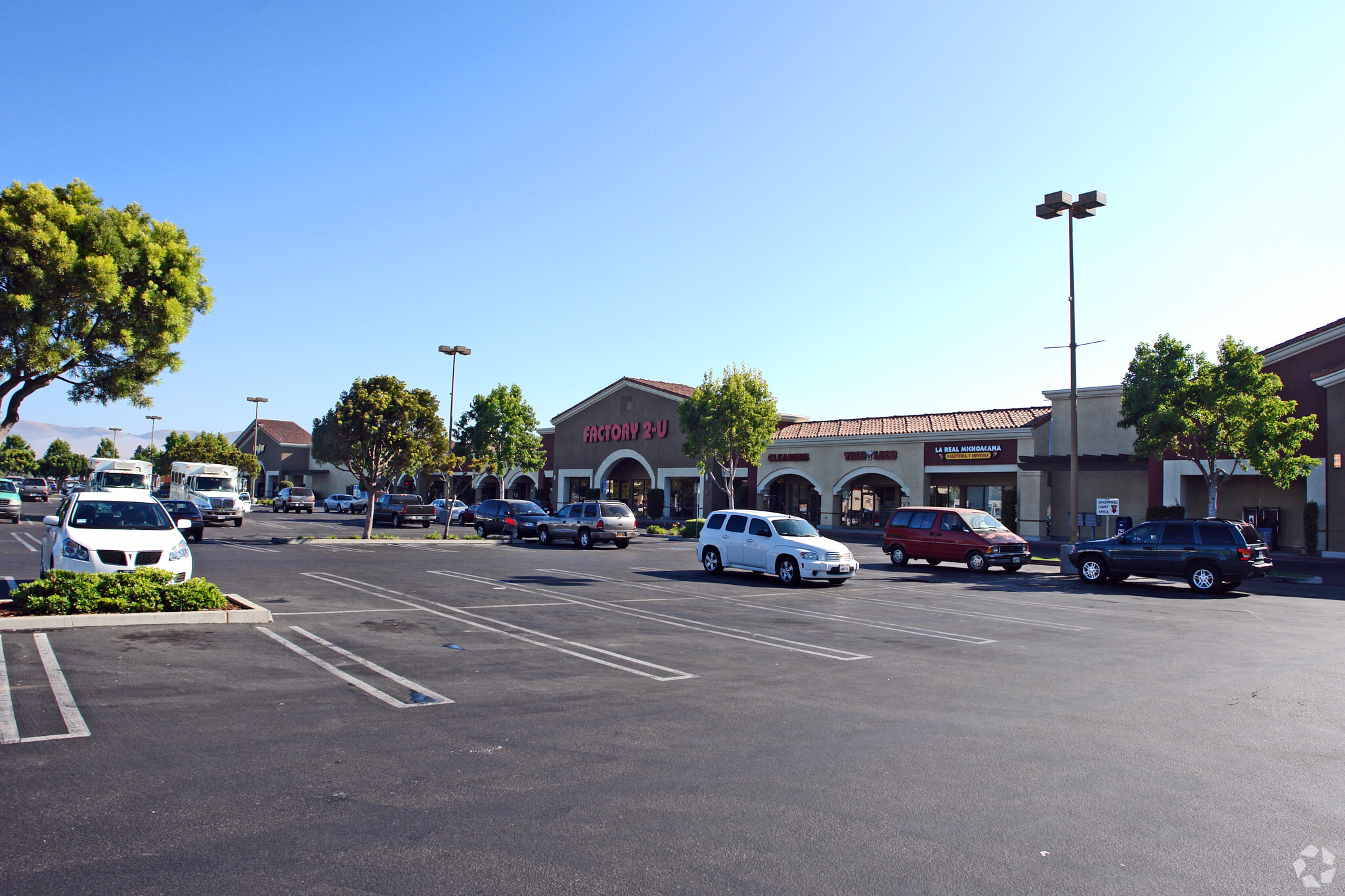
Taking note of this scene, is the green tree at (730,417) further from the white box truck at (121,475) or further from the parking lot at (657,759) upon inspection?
the parking lot at (657,759)

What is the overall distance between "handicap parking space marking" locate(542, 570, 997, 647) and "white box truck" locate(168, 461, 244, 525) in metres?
26.3

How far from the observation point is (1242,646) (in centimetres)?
1209

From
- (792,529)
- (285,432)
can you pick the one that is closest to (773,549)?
(792,529)

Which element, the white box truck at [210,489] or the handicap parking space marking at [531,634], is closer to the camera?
the handicap parking space marking at [531,634]

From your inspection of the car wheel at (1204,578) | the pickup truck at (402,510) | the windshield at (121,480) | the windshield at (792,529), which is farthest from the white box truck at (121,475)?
the car wheel at (1204,578)

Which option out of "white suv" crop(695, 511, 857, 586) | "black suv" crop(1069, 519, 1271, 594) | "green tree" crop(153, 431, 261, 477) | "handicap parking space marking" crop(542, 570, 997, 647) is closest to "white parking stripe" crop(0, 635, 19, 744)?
"handicap parking space marking" crop(542, 570, 997, 647)

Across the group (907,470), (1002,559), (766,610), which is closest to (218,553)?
(766,610)

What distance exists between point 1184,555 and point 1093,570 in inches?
88.0

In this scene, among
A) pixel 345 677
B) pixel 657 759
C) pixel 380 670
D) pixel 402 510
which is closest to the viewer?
pixel 657 759

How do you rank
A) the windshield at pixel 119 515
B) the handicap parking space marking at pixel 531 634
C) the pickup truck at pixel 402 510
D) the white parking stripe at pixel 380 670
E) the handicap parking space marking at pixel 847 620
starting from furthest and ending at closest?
1. the pickup truck at pixel 402 510
2. the windshield at pixel 119 515
3. the handicap parking space marking at pixel 847 620
4. the handicap parking space marking at pixel 531 634
5. the white parking stripe at pixel 380 670

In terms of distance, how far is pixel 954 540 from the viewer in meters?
25.1

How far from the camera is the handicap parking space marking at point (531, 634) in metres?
9.37

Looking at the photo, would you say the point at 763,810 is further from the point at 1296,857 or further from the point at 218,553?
the point at 218,553

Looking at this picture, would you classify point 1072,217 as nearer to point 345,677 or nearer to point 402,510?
point 345,677
